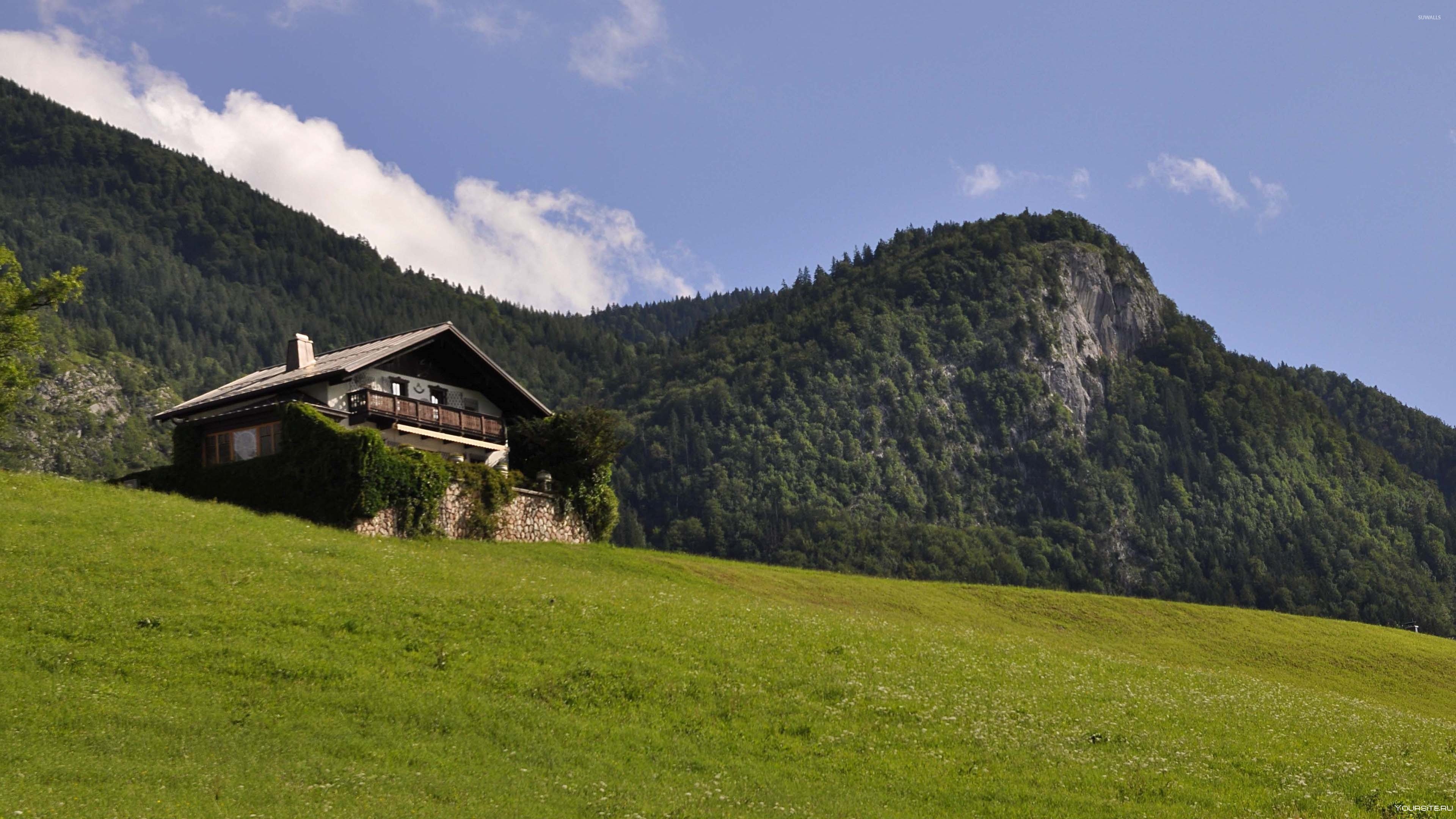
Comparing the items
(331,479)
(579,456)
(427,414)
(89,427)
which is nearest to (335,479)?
(331,479)

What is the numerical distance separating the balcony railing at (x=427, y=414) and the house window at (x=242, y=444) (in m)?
3.36

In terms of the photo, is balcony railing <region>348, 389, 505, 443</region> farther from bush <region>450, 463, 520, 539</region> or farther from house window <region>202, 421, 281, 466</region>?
bush <region>450, 463, 520, 539</region>

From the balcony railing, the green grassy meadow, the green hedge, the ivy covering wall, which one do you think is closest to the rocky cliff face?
the ivy covering wall

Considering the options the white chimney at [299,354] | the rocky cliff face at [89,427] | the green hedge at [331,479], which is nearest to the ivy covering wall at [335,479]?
the green hedge at [331,479]

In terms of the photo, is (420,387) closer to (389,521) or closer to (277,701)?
(389,521)

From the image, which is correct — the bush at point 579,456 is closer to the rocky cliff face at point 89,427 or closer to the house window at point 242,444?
the house window at point 242,444

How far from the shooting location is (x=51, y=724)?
21469 mm

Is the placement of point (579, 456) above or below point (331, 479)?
above

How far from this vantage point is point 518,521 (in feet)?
172

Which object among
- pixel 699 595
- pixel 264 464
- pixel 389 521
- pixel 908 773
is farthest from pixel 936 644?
pixel 264 464

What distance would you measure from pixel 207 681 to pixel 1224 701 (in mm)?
25963

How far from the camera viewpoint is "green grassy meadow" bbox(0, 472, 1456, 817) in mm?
20859

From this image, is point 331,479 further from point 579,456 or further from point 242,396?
point 579,456

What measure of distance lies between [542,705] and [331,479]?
23.0 m
